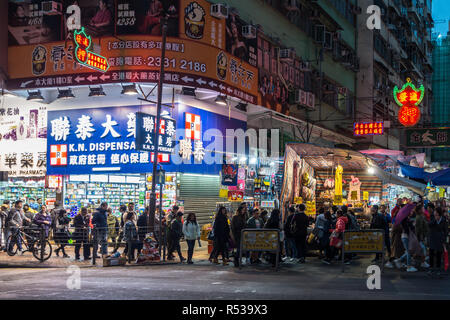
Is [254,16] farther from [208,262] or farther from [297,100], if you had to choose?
[208,262]

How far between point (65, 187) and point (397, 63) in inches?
1594

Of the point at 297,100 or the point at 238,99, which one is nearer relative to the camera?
the point at 238,99

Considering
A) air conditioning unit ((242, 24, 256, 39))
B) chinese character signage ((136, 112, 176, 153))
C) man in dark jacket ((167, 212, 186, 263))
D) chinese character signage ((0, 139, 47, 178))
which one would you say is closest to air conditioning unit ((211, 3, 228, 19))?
air conditioning unit ((242, 24, 256, 39))

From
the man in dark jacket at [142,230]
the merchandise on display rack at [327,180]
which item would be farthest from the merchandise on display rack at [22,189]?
→ the merchandise on display rack at [327,180]

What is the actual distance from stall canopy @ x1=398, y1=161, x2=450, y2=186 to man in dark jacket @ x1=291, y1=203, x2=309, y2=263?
31.4 feet

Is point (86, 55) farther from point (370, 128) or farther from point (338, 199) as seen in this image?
point (370, 128)

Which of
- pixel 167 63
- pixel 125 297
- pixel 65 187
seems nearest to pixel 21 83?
pixel 65 187

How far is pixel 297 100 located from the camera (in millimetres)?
31391

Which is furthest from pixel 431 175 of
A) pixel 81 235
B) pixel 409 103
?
pixel 81 235

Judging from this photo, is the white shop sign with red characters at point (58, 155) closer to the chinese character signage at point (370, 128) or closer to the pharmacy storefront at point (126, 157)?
the pharmacy storefront at point (126, 157)

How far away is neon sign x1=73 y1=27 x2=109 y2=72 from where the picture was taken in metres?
20.5

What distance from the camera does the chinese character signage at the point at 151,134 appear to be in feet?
63.1

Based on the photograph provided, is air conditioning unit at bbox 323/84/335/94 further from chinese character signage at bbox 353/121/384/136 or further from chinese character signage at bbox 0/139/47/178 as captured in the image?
chinese character signage at bbox 0/139/47/178

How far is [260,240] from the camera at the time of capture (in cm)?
1616
